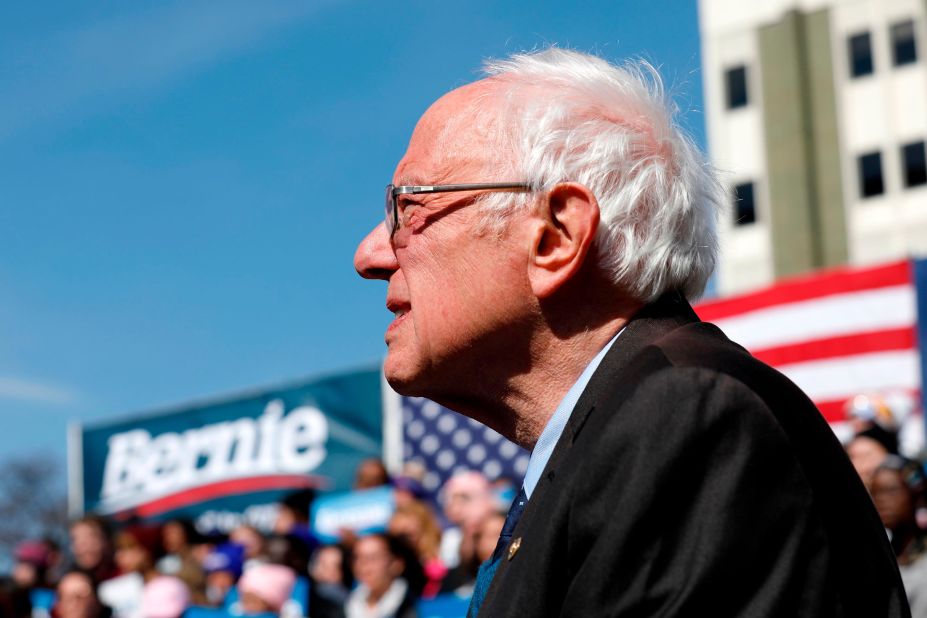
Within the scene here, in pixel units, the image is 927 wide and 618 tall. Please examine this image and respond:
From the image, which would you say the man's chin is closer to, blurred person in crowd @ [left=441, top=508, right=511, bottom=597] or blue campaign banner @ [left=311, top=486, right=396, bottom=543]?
blurred person in crowd @ [left=441, top=508, right=511, bottom=597]

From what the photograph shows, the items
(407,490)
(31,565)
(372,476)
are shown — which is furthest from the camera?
(31,565)

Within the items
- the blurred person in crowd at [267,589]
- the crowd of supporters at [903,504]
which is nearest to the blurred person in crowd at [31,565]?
the blurred person in crowd at [267,589]

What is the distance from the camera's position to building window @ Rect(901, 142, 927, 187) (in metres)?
29.5

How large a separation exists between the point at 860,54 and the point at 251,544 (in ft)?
84.6

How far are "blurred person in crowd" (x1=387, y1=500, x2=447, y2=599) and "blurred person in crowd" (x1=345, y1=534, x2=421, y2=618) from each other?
0.42m

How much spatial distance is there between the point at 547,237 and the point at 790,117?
30.4 metres

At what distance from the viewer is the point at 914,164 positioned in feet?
96.8

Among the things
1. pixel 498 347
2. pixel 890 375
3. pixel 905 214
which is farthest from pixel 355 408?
pixel 905 214

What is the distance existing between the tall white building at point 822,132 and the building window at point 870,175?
0.02 metres

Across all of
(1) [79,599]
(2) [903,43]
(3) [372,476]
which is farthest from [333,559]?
(2) [903,43]

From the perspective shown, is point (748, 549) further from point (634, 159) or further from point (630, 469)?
point (634, 159)

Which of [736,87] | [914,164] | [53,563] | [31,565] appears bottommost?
[53,563]

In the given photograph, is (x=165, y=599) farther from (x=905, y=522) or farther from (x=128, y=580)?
(x=905, y=522)

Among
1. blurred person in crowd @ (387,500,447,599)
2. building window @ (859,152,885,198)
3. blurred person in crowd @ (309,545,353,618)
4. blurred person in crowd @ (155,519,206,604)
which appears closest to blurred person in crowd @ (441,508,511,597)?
blurred person in crowd @ (387,500,447,599)
